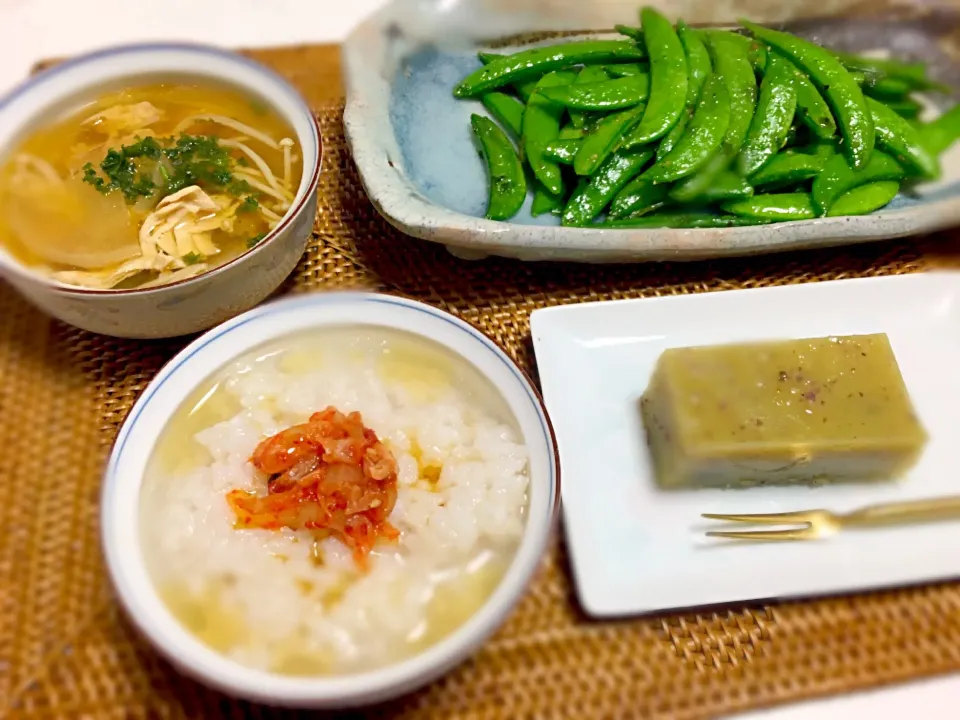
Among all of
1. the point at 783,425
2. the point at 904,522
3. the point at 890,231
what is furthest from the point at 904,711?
the point at 890,231

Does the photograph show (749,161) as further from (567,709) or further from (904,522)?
(567,709)

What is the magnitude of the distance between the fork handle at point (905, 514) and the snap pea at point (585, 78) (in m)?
0.96

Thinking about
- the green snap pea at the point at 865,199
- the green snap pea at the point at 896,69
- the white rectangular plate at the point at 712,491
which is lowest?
the white rectangular plate at the point at 712,491

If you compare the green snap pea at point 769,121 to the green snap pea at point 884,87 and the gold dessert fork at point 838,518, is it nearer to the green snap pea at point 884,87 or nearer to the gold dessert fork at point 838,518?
the green snap pea at point 884,87

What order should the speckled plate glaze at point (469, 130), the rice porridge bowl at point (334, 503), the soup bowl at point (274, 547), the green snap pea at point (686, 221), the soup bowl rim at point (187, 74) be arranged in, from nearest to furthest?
1. the soup bowl at point (274, 547)
2. the rice porridge bowl at point (334, 503)
3. the soup bowl rim at point (187, 74)
4. the speckled plate glaze at point (469, 130)
5. the green snap pea at point (686, 221)

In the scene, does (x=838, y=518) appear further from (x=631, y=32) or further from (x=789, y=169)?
(x=631, y=32)

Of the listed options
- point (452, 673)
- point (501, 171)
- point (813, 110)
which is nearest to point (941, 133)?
point (813, 110)

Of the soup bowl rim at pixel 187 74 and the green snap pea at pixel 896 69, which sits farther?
the green snap pea at pixel 896 69

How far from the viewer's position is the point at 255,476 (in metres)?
1.12

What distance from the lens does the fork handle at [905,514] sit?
1.24 metres

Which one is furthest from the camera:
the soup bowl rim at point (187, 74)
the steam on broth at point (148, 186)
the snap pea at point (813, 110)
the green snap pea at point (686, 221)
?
the snap pea at point (813, 110)

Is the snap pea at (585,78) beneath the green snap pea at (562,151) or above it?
above

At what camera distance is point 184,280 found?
1162mm

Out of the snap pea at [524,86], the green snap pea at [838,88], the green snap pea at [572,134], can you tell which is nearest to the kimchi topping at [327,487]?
the green snap pea at [572,134]
